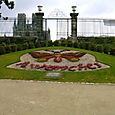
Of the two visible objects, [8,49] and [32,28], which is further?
[32,28]

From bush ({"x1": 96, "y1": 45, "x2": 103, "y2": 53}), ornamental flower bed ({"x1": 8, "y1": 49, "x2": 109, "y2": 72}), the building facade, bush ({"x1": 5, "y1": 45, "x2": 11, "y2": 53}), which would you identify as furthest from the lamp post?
bush ({"x1": 5, "y1": 45, "x2": 11, "y2": 53})

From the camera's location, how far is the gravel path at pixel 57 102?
5562 mm

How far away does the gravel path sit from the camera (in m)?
5.56

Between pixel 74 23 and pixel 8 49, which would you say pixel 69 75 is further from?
pixel 74 23

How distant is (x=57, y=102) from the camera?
6418 millimetres

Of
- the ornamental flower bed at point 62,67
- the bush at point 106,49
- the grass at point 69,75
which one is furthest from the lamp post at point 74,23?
the grass at point 69,75

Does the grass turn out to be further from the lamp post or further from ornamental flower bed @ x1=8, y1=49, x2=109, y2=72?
the lamp post

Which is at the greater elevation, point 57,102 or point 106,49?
point 106,49

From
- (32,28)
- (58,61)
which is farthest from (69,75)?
(32,28)

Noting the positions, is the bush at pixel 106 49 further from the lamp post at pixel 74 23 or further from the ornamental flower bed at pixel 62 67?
the lamp post at pixel 74 23

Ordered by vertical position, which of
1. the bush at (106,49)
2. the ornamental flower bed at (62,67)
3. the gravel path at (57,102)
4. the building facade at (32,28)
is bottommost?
the gravel path at (57,102)

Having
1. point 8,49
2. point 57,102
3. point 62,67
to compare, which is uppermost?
point 8,49

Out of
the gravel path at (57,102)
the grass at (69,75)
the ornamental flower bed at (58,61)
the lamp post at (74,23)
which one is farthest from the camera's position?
the lamp post at (74,23)

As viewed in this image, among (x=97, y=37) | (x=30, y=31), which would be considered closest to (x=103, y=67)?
(x=97, y=37)
